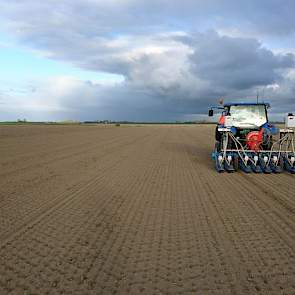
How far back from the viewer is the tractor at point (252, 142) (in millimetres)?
10258

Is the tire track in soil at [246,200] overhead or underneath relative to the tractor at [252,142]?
underneath

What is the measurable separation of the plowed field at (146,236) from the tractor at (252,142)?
156cm

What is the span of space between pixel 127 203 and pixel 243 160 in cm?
Answer: 510

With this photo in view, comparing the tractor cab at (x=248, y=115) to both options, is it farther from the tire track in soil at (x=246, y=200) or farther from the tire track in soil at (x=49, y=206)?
the tire track in soil at (x=49, y=206)

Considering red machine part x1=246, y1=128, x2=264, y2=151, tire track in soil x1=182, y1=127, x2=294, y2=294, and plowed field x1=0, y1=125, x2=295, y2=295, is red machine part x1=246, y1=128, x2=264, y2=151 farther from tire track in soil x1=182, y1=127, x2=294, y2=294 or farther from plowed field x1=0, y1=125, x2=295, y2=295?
plowed field x1=0, y1=125, x2=295, y2=295

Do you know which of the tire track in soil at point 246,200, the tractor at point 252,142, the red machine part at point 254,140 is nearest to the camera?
the tire track in soil at point 246,200

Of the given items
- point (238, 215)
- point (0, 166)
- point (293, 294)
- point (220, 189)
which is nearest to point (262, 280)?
point (293, 294)

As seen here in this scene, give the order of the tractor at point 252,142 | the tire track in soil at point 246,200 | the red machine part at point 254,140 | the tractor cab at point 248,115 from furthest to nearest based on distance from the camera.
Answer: the tractor cab at point 248,115, the red machine part at point 254,140, the tractor at point 252,142, the tire track in soil at point 246,200

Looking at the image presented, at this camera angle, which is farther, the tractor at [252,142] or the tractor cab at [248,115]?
the tractor cab at [248,115]

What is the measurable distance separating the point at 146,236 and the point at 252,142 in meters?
7.44

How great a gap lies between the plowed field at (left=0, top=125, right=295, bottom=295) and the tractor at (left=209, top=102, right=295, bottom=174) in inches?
61.6

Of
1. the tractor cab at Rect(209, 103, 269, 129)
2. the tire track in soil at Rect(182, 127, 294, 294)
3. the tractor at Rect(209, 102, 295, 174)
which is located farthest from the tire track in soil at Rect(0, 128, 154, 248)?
the tractor cab at Rect(209, 103, 269, 129)

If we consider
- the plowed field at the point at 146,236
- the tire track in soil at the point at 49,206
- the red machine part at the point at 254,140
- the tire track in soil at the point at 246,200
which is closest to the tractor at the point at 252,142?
the red machine part at the point at 254,140

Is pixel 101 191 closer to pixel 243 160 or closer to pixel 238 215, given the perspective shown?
pixel 238 215
